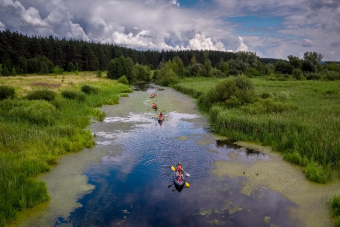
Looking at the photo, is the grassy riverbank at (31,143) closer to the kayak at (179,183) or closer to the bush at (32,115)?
the bush at (32,115)

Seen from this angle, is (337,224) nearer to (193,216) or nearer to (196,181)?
(193,216)

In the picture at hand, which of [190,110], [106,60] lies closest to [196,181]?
[190,110]

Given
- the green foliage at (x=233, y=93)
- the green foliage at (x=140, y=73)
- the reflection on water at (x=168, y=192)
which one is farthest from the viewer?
the green foliage at (x=140, y=73)

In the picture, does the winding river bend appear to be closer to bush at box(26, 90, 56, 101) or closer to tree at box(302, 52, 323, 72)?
bush at box(26, 90, 56, 101)

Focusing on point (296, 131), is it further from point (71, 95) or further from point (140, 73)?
point (140, 73)

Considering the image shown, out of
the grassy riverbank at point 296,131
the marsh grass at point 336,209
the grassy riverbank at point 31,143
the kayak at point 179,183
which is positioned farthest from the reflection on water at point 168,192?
the grassy riverbank at point 296,131

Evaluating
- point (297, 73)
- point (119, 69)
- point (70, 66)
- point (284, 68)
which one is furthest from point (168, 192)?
point (70, 66)
